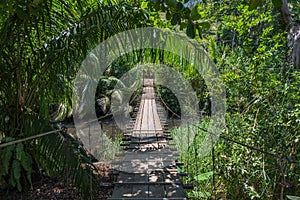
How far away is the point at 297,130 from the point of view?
2025 mm

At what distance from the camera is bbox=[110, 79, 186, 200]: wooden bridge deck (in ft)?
6.83

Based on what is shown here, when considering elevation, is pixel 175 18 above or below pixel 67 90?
above

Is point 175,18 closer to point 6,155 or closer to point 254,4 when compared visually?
point 254,4

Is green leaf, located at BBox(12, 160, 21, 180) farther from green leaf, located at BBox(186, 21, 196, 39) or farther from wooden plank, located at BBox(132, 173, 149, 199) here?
green leaf, located at BBox(186, 21, 196, 39)

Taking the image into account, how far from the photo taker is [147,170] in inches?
101

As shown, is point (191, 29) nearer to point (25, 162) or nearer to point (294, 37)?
point (25, 162)

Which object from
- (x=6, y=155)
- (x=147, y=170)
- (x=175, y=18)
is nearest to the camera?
(x=175, y=18)

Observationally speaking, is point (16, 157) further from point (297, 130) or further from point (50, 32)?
point (297, 130)

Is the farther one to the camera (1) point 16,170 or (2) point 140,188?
(2) point 140,188

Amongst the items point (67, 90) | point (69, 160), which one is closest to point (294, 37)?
point (67, 90)

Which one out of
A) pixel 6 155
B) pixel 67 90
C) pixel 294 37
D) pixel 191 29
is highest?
pixel 294 37

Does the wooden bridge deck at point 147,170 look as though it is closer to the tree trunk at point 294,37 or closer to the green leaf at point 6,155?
the green leaf at point 6,155

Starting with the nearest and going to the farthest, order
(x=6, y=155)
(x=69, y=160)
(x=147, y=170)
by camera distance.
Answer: (x=6, y=155) → (x=69, y=160) → (x=147, y=170)

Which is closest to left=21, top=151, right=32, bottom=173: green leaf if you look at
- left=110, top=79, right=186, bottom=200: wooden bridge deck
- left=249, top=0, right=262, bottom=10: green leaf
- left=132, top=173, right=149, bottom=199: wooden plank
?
left=110, top=79, right=186, bottom=200: wooden bridge deck
